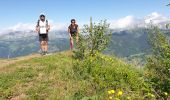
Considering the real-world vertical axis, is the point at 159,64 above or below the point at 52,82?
above

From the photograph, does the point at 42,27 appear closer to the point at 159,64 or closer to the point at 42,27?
the point at 42,27

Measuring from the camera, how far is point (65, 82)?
16672 millimetres

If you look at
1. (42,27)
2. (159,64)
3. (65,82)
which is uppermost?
(42,27)

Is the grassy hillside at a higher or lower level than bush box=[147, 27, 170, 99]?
lower

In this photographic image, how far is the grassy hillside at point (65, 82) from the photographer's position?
1433 cm

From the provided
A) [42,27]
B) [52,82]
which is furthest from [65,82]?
[42,27]

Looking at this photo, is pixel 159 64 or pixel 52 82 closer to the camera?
pixel 159 64

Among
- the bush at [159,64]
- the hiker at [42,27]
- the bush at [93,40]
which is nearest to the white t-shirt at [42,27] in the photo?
the hiker at [42,27]

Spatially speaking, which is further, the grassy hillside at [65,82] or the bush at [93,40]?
the bush at [93,40]

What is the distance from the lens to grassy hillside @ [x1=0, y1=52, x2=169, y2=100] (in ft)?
47.0

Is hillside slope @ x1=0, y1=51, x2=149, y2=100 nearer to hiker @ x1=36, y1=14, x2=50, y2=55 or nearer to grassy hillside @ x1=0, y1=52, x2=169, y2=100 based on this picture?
grassy hillside @ x1=0, y1=52, x2=169, y2=100

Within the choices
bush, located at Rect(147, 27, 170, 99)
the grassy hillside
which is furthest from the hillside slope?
bush, located at Rect(147, 27, 170, 99)

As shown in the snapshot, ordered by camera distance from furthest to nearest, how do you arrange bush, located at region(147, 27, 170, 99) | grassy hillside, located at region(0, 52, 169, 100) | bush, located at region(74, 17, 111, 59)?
bush, located at region(74, 17, 111, 59) → grassy hillside, located at region(0, 52, 169, 100) → bush, located at region(147, 27, 170, 99)

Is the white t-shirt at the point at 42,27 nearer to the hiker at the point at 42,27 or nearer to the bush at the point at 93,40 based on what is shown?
the hiker at the point at 42,27
